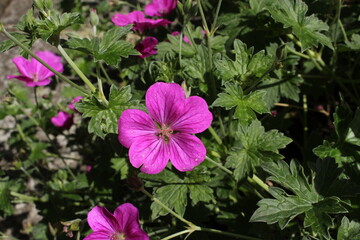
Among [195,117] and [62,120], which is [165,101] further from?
[62,120]

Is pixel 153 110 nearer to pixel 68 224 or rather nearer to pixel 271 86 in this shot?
pixel 68 224

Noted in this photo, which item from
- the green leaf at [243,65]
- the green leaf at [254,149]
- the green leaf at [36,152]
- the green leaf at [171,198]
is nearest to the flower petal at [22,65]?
the green leaf at [36,152]

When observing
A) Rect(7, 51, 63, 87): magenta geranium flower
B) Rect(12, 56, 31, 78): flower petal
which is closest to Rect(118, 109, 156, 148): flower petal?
Rect(7, 51, 63, 87): magenta geranium flower

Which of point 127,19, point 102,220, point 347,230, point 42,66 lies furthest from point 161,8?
point 347,230

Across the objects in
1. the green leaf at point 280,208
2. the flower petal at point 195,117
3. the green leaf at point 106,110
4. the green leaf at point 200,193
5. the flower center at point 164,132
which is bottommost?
the green leaf at point 200,193

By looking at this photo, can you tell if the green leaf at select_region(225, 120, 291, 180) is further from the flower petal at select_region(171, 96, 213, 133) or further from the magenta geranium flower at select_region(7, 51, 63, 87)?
the magenta geranium flower at select_region(7, 51, 63, 87)

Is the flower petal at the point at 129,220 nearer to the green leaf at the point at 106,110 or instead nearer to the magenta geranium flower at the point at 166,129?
the magenta geranium flower at the point at 166,129
